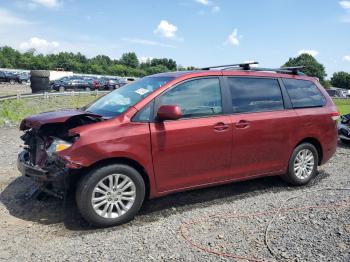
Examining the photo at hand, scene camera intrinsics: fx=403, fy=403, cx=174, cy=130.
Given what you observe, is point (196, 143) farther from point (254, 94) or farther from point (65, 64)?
point (65, 64)

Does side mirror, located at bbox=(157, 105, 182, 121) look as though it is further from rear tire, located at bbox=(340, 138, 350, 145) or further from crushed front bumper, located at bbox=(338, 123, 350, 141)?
rear tire, located at bbox=(340, 138, 350, 145)

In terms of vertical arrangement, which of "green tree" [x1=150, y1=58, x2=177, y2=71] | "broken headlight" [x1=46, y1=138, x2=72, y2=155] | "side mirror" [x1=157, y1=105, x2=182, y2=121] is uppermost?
"green tree" [x1=150, y1=58, x2=177, y2=71]

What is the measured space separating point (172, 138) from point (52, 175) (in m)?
1.48

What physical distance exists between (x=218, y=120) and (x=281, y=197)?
1.60m

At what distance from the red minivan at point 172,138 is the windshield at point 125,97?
0.08 feet

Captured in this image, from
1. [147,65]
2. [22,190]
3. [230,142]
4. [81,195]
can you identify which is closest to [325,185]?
[230,142]

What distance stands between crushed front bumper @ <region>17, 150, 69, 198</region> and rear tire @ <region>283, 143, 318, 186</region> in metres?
3.50

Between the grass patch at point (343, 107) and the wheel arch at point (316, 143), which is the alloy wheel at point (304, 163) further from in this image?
the grass patch at point (343, 107)

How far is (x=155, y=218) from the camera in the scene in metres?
5.03

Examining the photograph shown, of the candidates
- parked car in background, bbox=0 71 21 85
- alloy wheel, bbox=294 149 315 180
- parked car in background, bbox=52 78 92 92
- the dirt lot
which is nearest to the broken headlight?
alloy wheel, bbox=294 149 315 180

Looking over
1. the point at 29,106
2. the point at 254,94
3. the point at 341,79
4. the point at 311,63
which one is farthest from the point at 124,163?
the point at 341,79

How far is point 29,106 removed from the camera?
22.8 meters

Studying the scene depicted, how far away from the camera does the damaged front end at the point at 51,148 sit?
459 centimetres

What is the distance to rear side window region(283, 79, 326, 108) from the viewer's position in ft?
20.8
